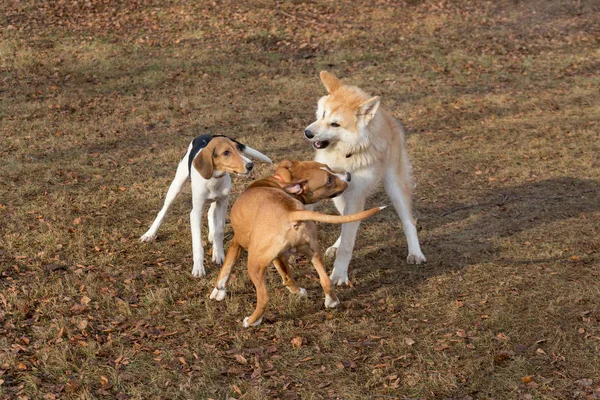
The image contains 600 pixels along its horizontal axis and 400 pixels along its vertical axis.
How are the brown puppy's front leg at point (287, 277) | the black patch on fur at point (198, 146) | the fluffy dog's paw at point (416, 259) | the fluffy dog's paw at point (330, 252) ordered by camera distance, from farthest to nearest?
the fluffy dog's paw at point (330, 252)
the fluffy dog's paw at point (416, 259)
the black patch on fur at point (198, 146)
the brown puppy's front leg at point (287, 277)

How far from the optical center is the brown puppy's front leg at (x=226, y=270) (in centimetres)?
580

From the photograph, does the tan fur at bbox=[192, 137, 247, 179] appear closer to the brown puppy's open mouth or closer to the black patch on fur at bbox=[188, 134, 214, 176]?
the black patch on fur at bbox=[188, 134, 214, 176]

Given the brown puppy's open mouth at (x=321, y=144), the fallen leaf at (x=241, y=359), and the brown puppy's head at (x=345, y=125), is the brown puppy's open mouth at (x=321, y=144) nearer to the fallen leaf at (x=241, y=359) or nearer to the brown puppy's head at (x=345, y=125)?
the brown puppy's head at (x=345, y=125)

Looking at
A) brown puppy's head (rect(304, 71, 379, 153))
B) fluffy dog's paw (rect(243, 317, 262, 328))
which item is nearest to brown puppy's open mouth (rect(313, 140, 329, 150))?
brown puppy's head (rect(304, 71, 379, 153))

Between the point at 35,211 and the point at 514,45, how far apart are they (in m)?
13.5

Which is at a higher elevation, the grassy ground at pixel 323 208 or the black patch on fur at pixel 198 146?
the black patch on fur at pixel 198 146

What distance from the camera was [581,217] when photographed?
27.0ft

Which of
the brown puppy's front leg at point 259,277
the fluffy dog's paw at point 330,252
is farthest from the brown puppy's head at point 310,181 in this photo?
the fluffy dog's paw at point 330,252

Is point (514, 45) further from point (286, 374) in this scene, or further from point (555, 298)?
point (286, 374)

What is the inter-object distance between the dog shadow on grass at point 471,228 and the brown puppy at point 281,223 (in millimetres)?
1098

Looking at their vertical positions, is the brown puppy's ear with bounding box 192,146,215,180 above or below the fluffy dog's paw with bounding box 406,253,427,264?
above

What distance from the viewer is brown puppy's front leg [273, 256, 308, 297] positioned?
19.7ft

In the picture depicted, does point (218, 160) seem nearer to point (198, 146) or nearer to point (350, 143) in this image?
point (198, 146)

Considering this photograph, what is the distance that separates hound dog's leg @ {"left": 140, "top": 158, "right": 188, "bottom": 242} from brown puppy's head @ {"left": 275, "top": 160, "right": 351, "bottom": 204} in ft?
5.21
